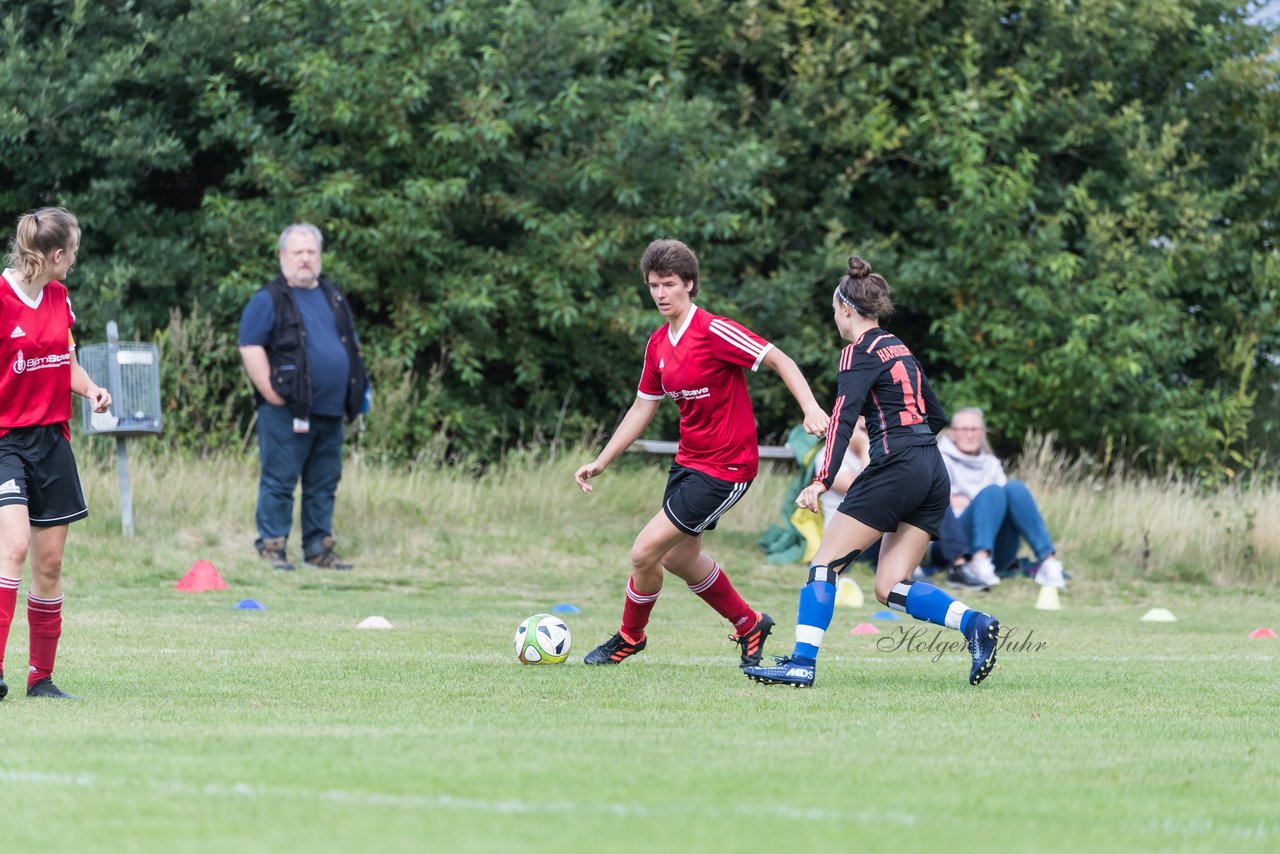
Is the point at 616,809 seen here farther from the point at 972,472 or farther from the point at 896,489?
the point at 972,472

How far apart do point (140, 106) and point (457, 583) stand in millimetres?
8337

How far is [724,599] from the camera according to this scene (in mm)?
7863

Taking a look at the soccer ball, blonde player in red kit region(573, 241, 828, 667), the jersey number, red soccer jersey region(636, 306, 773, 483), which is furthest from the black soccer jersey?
the soccer ball

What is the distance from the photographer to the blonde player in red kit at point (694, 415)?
7422 millimetres

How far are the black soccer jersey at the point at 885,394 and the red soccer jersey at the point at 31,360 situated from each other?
3069 mm

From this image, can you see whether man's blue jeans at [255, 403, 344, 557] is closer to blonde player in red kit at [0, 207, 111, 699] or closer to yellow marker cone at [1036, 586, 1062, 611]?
yellow marker cone at [1036, 586, 1062, 611]

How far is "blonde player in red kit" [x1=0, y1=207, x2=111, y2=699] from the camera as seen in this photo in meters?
6.34

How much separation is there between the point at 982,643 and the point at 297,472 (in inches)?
258

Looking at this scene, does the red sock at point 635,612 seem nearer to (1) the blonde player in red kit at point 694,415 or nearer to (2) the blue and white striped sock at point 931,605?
(1) the blonde player in red kit at point 694,415

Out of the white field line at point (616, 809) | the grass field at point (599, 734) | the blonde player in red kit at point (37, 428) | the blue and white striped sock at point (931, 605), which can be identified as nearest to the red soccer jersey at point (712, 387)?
the blue and white striped sock at point (931, 605)

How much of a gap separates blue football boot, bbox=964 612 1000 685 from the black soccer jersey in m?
0.81

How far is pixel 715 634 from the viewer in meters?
9.73

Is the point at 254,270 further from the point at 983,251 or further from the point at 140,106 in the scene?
the point at 983,251

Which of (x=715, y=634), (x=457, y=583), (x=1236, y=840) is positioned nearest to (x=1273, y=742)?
(x=1236, y=840)
